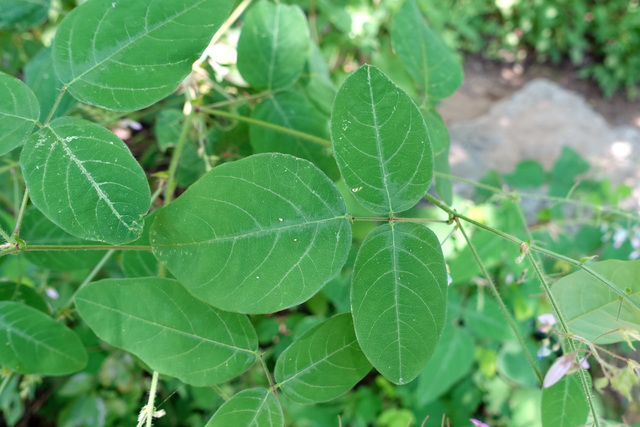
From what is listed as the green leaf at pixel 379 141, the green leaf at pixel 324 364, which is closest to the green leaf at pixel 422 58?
the green leaf at pixel 379 141

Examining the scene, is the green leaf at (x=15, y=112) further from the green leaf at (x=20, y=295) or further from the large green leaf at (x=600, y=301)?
the large green leaf at (x=600, y=301)

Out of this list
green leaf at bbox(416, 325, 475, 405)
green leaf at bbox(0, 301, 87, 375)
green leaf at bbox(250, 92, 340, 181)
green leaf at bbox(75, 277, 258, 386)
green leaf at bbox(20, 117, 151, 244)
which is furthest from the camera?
green leaf at bbox(416, 325, 475, 405)

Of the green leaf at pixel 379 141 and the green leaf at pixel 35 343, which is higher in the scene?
the green leaf at pixel 379 141

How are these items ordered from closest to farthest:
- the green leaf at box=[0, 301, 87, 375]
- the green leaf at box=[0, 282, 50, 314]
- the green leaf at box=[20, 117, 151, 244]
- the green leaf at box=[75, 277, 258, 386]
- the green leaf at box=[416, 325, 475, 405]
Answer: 1. the green leaf at box=[20, 117, 151, 244]
2. the green leaf at box=[75, 277, 258, 386]
3. the green leaf at box=[0, 301, 87, 375]
4. the green leaf at box=[0, 282, 50, 314]
5. the green leaf at box=[416, 325, 475, 405]

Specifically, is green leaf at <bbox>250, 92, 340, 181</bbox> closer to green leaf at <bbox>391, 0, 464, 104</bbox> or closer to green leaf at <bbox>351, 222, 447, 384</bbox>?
green leaf at <bbox>391, 0, 464, 104</bbox>

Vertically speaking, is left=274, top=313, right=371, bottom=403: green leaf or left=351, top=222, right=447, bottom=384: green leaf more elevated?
left=351, top=222, right=447, bottom=384: green leaf

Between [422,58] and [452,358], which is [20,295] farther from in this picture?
[452,358]

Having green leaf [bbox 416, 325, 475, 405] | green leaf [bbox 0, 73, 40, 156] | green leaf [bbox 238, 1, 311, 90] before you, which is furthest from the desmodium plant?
green leaf [bbox 416, 325, 475, 405]
